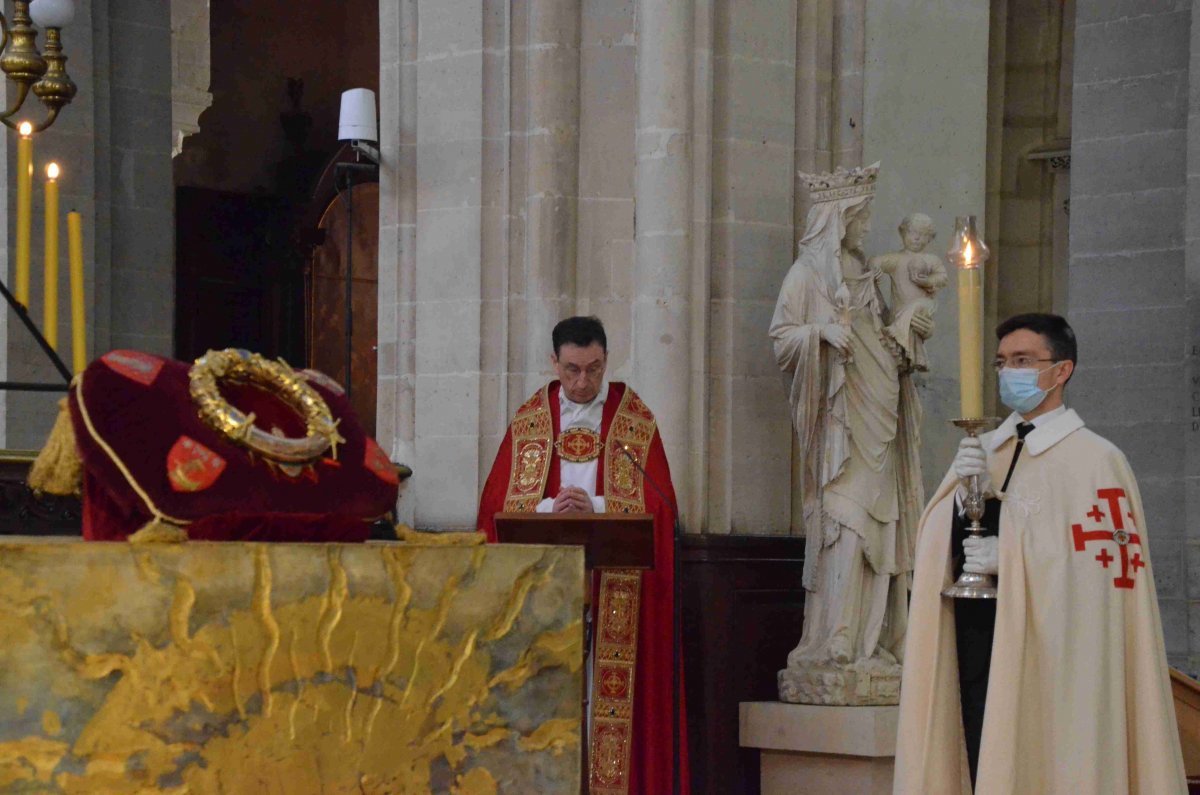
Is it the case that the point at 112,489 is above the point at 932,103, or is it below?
below

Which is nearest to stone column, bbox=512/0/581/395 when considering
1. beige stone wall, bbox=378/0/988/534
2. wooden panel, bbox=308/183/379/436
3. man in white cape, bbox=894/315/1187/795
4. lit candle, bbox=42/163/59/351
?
beige stone wall, bbox=378/0/988/534

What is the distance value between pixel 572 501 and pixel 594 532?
631 millimetres

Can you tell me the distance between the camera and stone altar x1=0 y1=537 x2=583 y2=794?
11.1 ft

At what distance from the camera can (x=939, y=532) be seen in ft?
18.3

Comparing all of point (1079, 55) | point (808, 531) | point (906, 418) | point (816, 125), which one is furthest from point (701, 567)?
point (1079, 55)

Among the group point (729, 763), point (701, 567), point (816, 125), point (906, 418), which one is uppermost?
point (816, 125)

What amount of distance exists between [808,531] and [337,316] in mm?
7656

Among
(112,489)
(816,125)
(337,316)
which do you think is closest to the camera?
(112,489)

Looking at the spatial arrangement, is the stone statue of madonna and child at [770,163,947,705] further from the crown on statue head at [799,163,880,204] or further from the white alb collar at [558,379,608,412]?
the white alb collar at [558,379,608,412]

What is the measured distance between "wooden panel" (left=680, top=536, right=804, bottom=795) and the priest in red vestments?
0.63 metres

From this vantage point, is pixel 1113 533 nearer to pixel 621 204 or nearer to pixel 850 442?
pixel 850 442

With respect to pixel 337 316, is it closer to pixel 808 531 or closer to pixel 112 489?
pixel 808 531

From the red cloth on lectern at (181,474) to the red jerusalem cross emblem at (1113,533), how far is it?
7.21 ft

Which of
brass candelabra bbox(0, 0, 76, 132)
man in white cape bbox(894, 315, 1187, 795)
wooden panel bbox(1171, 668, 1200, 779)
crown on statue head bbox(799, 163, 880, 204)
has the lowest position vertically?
wooden panel bbox(1171, 668, 1200, 779)
